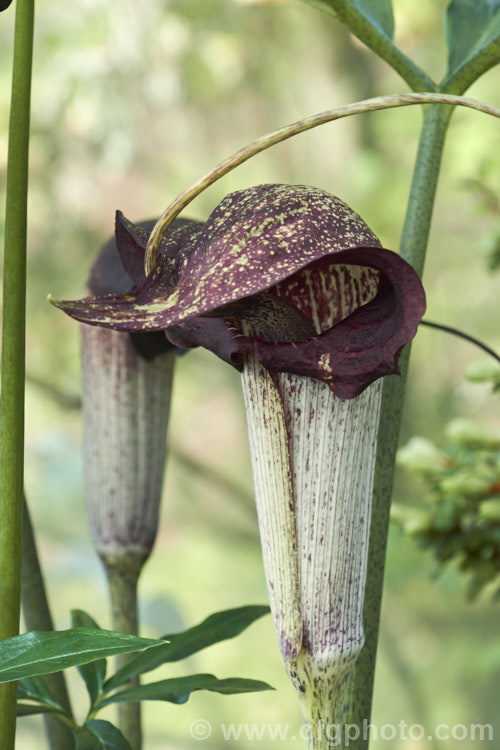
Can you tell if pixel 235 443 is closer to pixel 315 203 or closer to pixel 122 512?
pixel 122 512

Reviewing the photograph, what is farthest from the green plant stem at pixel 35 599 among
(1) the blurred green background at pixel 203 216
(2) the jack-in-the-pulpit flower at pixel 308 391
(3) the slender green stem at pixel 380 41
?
(1) the blurred green background at pixel 203 216

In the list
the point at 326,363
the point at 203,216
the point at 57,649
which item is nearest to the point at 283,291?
the point at 326,363

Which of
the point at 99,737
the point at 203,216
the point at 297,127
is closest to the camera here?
the point at 297,127

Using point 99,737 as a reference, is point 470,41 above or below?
above

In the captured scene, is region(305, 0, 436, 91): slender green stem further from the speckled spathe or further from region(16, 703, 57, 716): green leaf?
region(16, 703, 57, 716): green leaf

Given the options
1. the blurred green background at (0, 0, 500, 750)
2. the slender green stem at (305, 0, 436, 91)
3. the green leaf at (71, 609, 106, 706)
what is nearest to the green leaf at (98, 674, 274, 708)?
the green leaf at (71, 609, 106, 706)

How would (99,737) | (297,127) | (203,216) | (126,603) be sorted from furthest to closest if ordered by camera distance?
1. (203,216)
2. (126,603)
3. (99,737)
4. (297,127)

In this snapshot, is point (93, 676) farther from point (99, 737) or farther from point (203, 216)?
point (203, 216)
